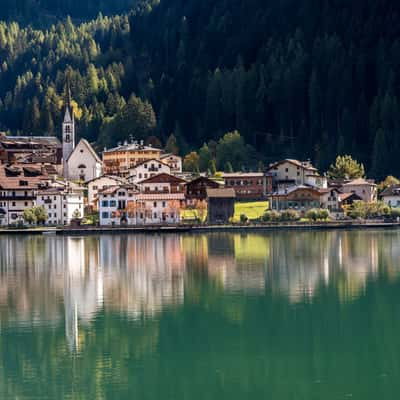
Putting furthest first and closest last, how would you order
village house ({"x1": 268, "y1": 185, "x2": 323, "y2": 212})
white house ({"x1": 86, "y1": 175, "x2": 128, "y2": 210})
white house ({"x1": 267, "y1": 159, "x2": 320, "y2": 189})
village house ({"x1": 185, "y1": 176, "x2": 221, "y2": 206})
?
white house ({"x1": 267, "y1": 159, "x2": 320, "y2": 189}) → white house ({"x1": 86, "y1": 175, "x2": 128, "y2": 210}) → village house ({"x1": 185, "y1": 176, "x2": 221, "y2": 206}) → village house ({"x1": 268, "y1": 185, "x2": 323, "y2": 212})

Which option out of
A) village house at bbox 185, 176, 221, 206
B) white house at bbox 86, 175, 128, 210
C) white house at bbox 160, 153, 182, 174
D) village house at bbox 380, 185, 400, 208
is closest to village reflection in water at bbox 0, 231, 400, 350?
village house at bbox 185, 176, 221, 206

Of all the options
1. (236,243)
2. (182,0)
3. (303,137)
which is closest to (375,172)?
(303,137)

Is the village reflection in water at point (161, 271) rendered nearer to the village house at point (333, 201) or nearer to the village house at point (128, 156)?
the village house at point (333, 201)

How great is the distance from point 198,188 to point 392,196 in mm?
14297

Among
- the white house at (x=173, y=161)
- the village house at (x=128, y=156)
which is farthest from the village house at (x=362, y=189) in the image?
the village house at (x=128, y=156)

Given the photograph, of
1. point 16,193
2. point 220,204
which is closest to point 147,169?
point 16,193

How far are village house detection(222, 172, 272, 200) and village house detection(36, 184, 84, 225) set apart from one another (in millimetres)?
11980

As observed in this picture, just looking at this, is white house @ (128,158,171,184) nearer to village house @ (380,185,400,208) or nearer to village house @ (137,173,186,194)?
village house @ (137,173,186,194)

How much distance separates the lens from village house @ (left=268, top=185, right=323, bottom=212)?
244 feet

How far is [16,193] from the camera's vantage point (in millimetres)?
76062

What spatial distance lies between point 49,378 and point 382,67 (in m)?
90.9

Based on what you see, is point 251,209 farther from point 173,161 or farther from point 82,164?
point 82,164

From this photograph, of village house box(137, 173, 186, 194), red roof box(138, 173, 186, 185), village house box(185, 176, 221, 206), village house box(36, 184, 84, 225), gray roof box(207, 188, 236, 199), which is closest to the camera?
gray roof box(207, 188, 236, 199)

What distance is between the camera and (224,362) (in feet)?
69.2
